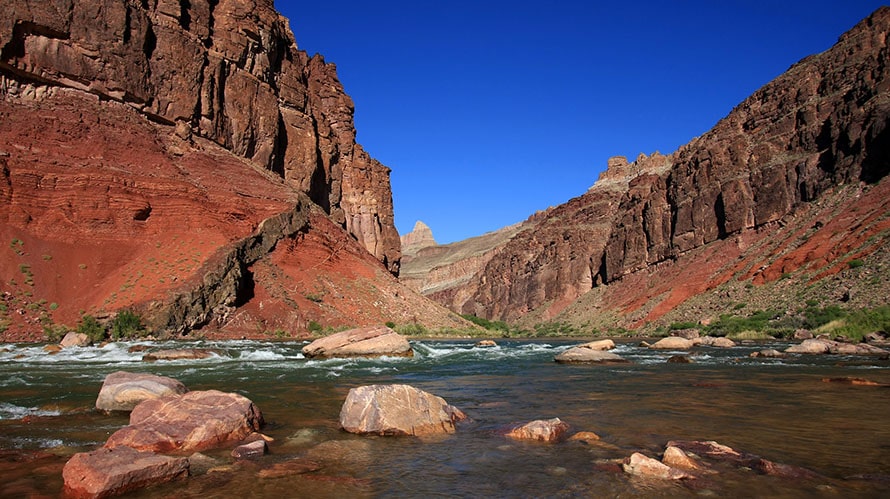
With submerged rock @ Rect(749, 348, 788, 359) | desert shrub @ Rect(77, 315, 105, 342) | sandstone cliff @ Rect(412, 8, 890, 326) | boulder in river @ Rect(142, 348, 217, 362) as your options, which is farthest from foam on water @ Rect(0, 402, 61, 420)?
sandstone cliff @ Rect(412, 8, 890, 326)

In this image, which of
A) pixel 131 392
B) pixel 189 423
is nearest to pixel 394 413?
pixel 189 423

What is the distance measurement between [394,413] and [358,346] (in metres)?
14.4

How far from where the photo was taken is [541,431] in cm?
771

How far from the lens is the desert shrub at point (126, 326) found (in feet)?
92.8

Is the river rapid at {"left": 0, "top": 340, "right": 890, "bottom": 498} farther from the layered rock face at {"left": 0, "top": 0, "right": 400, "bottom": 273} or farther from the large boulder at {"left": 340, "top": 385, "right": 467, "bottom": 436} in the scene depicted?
the layered rock face at {"left": 0, "top": 0, "right": 400, "bottom": 273}

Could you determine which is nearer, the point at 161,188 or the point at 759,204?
the point at 161,188

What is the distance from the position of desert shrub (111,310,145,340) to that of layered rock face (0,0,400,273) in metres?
19.3

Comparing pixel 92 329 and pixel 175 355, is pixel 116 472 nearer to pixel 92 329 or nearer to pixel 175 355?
pixel 175 355

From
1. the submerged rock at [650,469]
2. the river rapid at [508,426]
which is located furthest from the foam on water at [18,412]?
the submerged rock at [650,469]

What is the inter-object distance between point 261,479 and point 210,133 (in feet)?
156

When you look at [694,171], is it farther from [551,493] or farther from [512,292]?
[551,493]

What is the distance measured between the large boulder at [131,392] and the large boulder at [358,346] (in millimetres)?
12368

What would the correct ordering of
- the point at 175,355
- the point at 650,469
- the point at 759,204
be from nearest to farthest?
1. the point at 650,469
2. the point at 175,355
3. the point at 759,204

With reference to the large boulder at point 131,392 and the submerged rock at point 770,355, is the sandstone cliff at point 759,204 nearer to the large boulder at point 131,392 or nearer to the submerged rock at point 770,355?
the submerged rock at point 770,355
